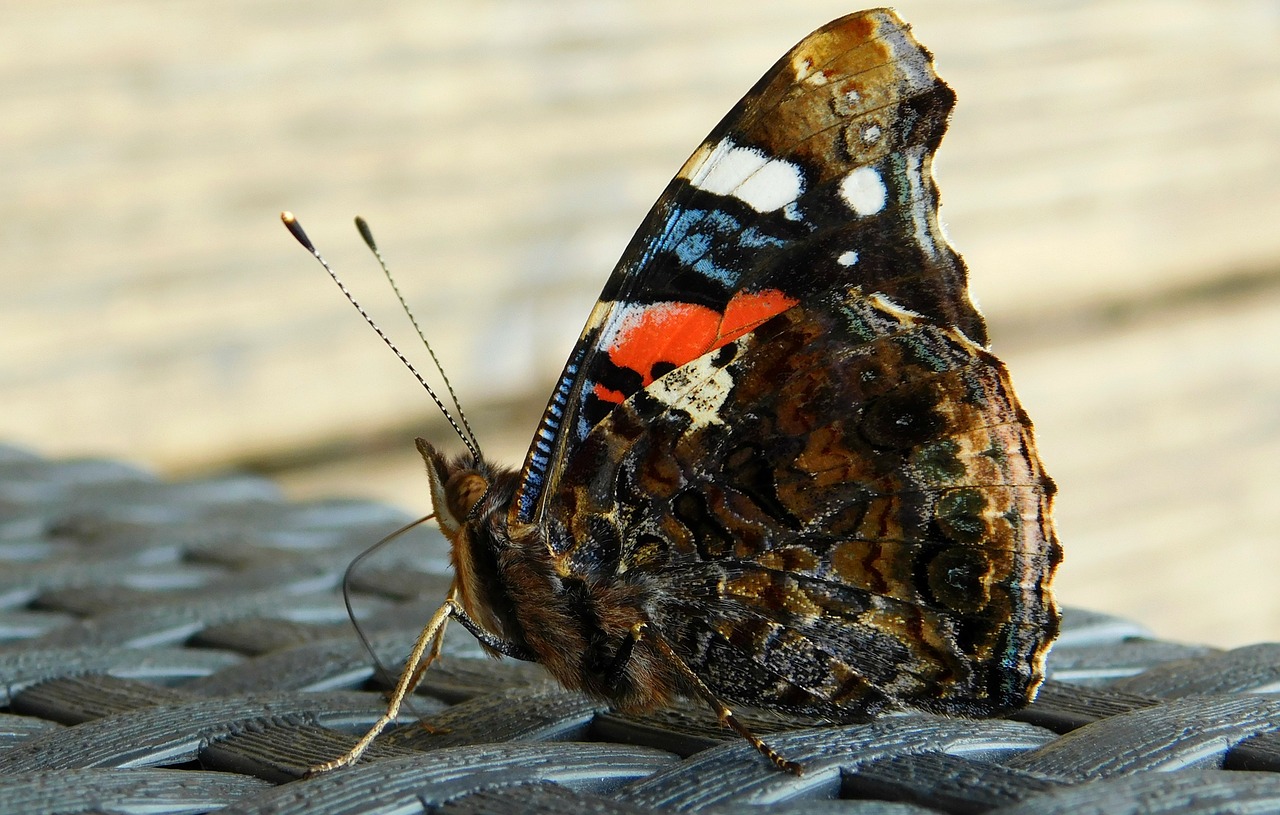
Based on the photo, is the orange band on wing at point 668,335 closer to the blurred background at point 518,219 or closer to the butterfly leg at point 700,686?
the butterfly leg at point 700,686

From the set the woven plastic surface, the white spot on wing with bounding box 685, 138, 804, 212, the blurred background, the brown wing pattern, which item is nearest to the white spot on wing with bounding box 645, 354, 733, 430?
the brown wing pattern


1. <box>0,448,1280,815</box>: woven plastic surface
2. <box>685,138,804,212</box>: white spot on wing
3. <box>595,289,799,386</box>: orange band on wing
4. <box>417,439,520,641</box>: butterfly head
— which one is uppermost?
<box>685,138,804,212</box>: white spot on wing

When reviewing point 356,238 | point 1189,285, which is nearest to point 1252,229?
point 1189,285

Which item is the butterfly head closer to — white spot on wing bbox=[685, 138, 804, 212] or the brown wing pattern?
the brown wing pattern

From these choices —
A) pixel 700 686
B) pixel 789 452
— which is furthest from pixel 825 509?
pixel 700 686

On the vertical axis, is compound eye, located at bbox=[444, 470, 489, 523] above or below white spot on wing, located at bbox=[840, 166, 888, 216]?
below

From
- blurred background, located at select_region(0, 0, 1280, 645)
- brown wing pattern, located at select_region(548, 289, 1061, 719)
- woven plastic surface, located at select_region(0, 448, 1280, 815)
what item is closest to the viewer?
woven plastic surface, located at select_region(0, 448, 1280, 815)

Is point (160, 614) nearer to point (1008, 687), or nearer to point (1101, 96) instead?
point (1008, 687)
